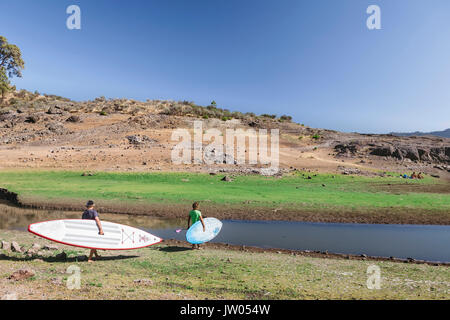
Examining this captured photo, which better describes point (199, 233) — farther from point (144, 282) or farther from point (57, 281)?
point (57, 281)

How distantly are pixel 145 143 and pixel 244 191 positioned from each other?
20.3 meters

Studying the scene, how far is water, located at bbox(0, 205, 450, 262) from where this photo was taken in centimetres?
1176

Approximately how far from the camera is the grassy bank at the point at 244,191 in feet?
58.8

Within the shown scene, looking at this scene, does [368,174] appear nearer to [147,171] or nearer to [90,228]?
[147,171]

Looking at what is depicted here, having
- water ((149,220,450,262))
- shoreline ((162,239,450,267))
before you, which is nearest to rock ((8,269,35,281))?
shoreline ((162,239,450,267))

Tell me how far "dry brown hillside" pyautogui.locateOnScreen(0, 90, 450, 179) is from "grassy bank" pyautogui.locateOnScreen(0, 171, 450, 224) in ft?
11.6

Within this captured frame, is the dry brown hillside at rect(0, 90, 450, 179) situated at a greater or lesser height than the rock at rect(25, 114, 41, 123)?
lesser

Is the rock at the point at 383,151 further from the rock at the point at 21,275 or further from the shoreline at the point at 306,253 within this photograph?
the rock at the point at 21,275

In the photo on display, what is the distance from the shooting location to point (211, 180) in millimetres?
25531

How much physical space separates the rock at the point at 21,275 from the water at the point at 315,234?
6484 millimetres

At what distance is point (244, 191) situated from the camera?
71.2 feet

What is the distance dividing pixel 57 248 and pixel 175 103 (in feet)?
169

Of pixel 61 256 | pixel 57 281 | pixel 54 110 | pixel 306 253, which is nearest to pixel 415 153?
pixel 306 253

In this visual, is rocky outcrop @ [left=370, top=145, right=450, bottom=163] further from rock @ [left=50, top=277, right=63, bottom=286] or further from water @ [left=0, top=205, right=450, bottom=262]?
rock @ [left=50, top=277, right=63, bottom=286]
